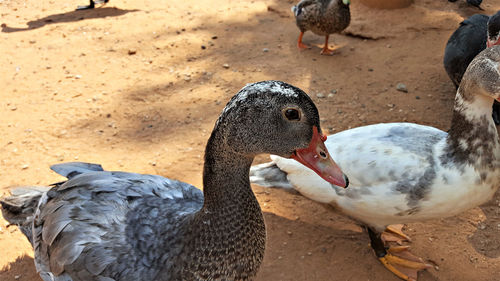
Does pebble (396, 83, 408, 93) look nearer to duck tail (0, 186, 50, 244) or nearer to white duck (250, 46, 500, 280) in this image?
white duck (250, 46, 500, 280)

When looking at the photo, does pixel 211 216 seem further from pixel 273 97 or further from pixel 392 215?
pixel 392 215

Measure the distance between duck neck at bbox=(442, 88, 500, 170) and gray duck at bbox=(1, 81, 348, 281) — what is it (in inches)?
49.2

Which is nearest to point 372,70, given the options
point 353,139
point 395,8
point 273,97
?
point 395,8

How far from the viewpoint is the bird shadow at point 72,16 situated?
6604 millimetres

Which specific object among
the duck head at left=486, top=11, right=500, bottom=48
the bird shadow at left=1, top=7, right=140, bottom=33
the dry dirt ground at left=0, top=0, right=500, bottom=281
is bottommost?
the dry dirt ground at left=0, top=0, right=500, bottom=281

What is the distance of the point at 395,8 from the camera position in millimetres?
7004

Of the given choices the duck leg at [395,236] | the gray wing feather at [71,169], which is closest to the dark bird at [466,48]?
the duck leg at [395,236]

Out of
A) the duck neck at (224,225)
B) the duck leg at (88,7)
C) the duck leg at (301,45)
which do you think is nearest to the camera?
the duck neck at (224,225)

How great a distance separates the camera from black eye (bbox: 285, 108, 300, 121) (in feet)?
6.17

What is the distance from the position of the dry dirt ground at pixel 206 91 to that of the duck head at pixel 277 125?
4.55ft

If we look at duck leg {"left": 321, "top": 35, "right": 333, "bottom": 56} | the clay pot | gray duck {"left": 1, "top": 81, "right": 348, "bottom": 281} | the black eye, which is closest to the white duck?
gray duck {"left": 1, "top": 81, "right": 348, "bottom": 281}

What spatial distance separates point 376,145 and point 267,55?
3201 millimetres

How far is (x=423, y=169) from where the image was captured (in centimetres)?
279

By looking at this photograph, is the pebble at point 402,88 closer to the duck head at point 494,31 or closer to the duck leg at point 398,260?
the duck head at point 494,31
